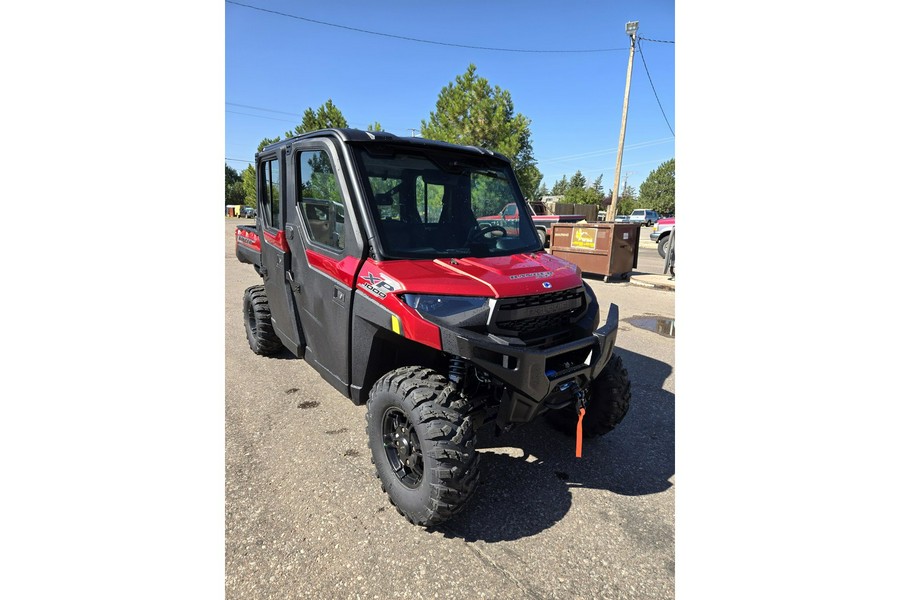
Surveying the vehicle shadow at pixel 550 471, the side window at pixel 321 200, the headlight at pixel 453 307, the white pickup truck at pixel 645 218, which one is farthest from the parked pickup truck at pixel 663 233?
the white pickup truck at pixel 645 218

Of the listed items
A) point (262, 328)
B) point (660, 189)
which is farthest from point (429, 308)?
point (660, 189)

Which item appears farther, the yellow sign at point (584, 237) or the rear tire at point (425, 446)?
the yellow sign at point (584, 237)

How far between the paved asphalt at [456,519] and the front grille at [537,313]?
3.45 ft

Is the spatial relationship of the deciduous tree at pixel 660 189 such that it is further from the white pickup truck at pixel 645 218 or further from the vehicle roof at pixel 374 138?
the vehicle roof at pixel 374 138

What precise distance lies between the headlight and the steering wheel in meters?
0.82

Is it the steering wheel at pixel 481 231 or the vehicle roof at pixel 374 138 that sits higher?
the vehicle roof at pixel 374 138

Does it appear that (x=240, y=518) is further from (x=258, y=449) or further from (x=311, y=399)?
(x=311, y=399)

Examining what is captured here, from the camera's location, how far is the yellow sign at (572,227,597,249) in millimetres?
10992

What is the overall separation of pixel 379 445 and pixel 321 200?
1785mm

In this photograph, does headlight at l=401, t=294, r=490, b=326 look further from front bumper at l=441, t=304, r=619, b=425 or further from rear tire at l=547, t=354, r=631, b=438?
rear tire at l=547, t=354, r=631, b=438

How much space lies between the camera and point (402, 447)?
256 cm

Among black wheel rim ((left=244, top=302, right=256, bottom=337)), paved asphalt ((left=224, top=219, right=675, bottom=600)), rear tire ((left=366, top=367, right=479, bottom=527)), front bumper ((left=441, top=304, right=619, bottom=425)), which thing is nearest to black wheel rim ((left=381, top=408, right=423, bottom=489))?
rear tire ((left=366, top=367, right=479, bottom=527))

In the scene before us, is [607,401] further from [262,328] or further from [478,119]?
[478,119]

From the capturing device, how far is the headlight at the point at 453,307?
235 centimetres
